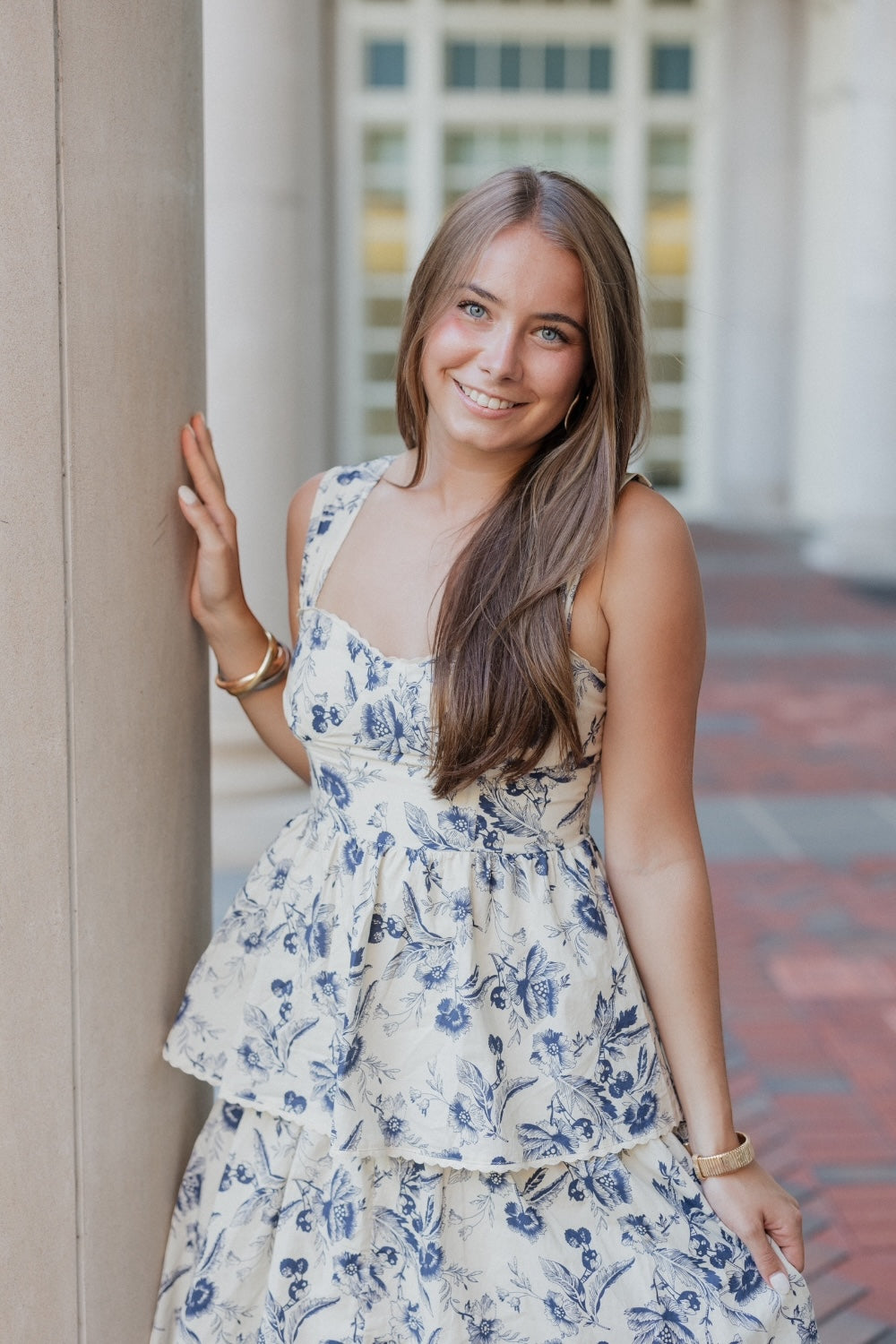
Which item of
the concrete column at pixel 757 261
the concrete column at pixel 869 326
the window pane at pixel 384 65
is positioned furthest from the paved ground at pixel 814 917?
the window pane at pixel 384 65

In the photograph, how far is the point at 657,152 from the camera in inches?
645

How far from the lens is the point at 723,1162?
67.1 inches

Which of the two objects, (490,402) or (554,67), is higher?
(554,67)

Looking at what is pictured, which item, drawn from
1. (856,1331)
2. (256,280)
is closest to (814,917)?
(856,1331)

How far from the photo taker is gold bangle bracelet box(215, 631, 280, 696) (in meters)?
1.93

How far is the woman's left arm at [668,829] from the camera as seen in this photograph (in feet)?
5.48

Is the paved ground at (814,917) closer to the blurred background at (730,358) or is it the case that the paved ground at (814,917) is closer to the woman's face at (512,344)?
the blurred background at (730,358)

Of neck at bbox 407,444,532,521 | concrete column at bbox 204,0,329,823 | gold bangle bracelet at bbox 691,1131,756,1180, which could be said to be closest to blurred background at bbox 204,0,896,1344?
concrete column at bbox 204,0,329,823

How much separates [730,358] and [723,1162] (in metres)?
14.8

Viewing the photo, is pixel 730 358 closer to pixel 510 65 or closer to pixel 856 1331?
pixel 510 65

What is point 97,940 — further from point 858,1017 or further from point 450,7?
point 450,7

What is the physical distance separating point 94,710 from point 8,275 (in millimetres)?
417

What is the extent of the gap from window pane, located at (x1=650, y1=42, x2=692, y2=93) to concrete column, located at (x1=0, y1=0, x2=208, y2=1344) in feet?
51.5

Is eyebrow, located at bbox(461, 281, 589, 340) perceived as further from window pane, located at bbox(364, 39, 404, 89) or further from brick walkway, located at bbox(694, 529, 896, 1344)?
window pane, located at bbox(364, 39, 404, 89)
